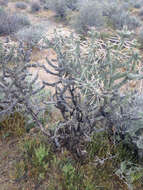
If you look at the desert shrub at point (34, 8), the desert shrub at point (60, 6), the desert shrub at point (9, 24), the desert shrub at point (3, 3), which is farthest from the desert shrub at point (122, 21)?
the desert shrub at point (3, 3)

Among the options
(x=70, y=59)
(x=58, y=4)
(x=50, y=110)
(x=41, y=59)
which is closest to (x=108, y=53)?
(x=70, y=59)

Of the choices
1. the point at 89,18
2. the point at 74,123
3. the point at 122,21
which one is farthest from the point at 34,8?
the point at 74,123

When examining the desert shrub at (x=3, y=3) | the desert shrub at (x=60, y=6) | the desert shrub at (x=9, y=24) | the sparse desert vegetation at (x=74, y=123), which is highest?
the desert shrub at (x=3, y=3)

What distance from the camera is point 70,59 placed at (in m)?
2.03

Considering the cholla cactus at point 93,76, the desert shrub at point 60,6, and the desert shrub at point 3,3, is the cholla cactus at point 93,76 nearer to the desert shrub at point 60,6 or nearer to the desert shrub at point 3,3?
the desert shrub at point 60,6

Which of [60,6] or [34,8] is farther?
[34,8]

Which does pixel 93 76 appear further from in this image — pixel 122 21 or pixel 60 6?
pixel 60 6

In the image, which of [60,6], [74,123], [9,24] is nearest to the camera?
[74,123]

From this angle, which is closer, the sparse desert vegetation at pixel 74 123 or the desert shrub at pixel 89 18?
the sparse desert vegetation at pixel 74 123

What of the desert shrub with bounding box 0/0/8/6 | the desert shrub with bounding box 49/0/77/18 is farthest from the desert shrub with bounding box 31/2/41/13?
the desert shrub with bounding box 0/0/8/6

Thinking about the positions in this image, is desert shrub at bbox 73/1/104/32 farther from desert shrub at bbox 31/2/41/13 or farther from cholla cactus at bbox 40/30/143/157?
cholla cactus at bbox 40/30/143/157

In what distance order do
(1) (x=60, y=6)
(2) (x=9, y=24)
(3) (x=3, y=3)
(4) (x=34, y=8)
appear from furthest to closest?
(4) (x=34, y=8) < (3) (x=3, y=3) < (1) (x=60, y=6) < (2) (x=9, y=24)

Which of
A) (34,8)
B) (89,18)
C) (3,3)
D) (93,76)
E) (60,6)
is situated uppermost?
(3,3)

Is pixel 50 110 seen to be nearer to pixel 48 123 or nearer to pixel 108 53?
pixel 48 123
